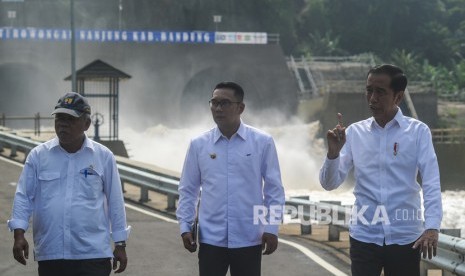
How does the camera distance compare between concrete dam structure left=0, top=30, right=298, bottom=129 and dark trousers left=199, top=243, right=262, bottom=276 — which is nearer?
dark trousers left=199, top=243, right=262, bottom=276

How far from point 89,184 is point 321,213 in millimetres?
7895

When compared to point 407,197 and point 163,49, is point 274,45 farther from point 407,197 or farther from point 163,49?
point 407,197

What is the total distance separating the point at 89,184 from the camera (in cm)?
664

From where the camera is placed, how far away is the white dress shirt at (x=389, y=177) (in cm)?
655

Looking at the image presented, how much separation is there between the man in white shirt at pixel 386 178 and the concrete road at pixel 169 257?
16.4 ft

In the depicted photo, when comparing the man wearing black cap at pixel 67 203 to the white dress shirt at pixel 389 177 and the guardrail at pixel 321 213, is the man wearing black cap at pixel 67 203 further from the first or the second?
the guardrail at pixel 321 213

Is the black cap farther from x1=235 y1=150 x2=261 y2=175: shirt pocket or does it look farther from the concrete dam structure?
the concrete dam structure

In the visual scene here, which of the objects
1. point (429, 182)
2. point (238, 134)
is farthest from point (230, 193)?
point (429, 182)

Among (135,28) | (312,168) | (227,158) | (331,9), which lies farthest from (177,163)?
(331,9)

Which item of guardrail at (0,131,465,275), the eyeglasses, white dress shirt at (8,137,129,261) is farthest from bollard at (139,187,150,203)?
white dress shirt at (8,137,129,261)

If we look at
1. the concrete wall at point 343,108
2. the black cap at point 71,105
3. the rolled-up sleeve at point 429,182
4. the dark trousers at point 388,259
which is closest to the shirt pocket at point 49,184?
the black cap at point 71,105

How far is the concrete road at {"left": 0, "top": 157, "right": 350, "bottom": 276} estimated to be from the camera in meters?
11.7

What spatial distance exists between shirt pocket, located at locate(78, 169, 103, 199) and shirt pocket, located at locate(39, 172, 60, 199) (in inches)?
5.5

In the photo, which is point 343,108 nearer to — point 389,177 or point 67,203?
point 389,177
